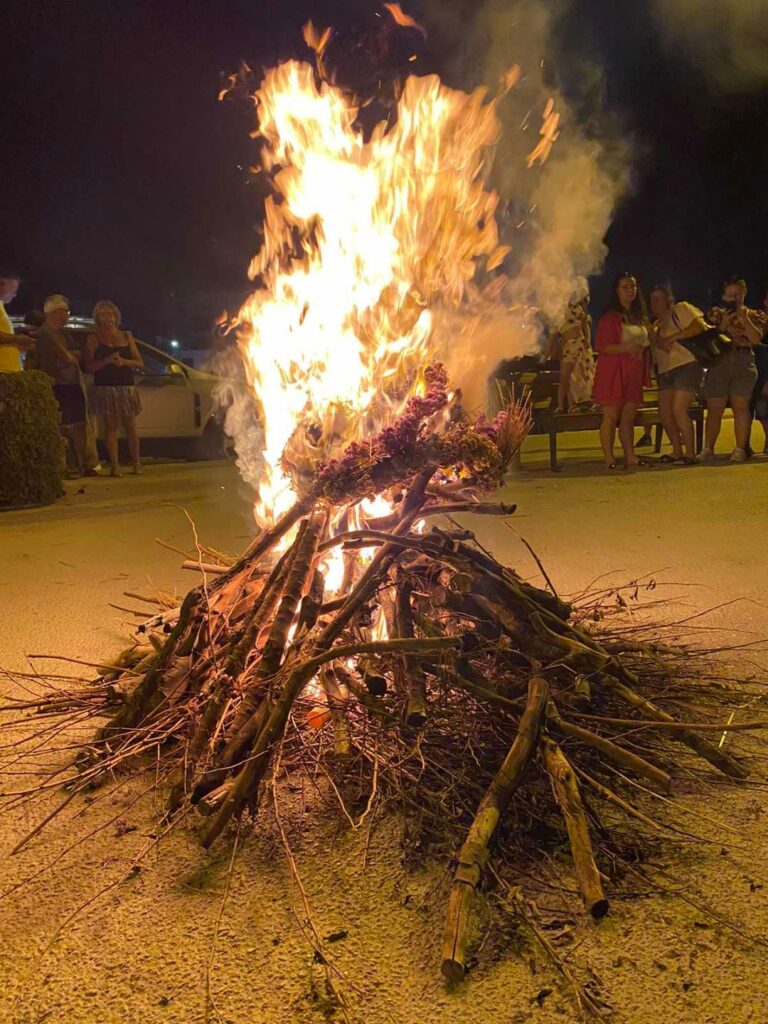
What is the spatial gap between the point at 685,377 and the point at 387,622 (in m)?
7.66

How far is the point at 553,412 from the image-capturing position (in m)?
9.72

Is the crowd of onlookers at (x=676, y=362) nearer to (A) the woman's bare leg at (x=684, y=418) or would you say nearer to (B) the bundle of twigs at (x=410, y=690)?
(A) the woman's bare leg at (x=684, y=418)

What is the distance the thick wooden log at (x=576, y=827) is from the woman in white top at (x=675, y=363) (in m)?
8.15

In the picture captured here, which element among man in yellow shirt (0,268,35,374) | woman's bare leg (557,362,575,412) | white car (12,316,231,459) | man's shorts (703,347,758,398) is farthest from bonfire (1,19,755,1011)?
white car (12,316,231,459)

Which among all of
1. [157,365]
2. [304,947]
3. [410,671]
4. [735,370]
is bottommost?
[304,947]

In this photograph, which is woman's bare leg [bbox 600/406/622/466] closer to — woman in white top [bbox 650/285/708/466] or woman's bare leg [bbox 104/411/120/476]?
woman in white top [bbox 650/285/708/466]

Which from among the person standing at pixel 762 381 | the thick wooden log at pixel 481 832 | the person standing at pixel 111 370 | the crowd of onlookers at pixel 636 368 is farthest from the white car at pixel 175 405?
the thick wooden log at pixel 481 832

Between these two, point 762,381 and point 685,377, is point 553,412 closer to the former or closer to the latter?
point 685,377

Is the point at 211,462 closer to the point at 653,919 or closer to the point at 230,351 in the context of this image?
the point at 230,351

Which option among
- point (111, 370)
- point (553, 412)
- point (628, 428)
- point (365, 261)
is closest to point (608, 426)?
point (628, 428)

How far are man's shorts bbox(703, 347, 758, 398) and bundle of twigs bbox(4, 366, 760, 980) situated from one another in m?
7.29

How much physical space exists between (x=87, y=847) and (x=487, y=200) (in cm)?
285

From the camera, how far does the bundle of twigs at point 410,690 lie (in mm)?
2127

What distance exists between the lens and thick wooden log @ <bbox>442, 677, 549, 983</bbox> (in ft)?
5.32
